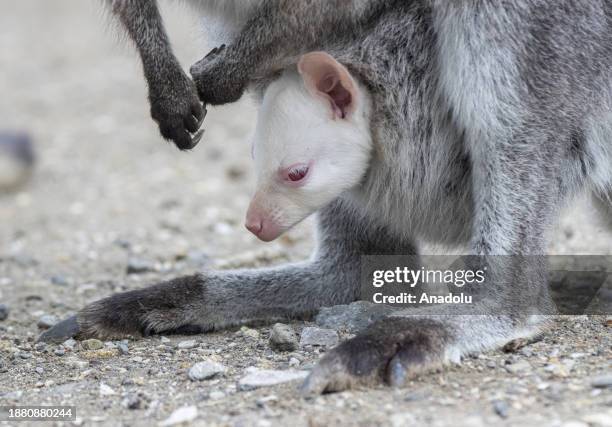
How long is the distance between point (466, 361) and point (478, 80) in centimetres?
107

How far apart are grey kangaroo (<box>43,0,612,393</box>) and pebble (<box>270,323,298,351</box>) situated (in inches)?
19.9

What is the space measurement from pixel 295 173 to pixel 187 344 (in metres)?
0.92

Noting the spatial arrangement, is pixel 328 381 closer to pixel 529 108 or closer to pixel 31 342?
pixel 529 108

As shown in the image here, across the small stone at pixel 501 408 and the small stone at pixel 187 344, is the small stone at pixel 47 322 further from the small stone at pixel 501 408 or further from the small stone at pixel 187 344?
the small stone at pixel 501 408

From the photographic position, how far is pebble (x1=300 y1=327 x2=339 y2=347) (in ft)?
13.3

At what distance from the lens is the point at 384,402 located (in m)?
3.27

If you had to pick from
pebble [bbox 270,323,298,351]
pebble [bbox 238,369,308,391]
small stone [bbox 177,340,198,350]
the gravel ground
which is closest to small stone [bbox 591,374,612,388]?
the gravel ground

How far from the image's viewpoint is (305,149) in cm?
390

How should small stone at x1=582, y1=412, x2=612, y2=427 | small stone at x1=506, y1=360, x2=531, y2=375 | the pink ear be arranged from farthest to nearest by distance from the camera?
the pink ear, small stone at x1=506, y1=360, x2=531, y2=375, small stone at x1=582, y1=412, x2=612, y2=427

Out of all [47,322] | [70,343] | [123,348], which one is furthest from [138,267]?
[123,348]

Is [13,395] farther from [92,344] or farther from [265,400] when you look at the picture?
[265,400]

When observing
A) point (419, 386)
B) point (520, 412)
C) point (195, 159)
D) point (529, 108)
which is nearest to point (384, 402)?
point (419, 386)

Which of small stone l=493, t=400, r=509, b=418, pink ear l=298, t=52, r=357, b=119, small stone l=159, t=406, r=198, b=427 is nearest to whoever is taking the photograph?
small stone l=493, t=400, r=509, b=418

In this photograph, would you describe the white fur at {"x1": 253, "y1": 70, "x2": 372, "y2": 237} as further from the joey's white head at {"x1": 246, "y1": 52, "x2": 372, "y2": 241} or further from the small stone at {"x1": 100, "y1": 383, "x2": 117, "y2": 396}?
the small stone at {"x1": 100, "y1": 383, "x2": 117, "y2": 396}
